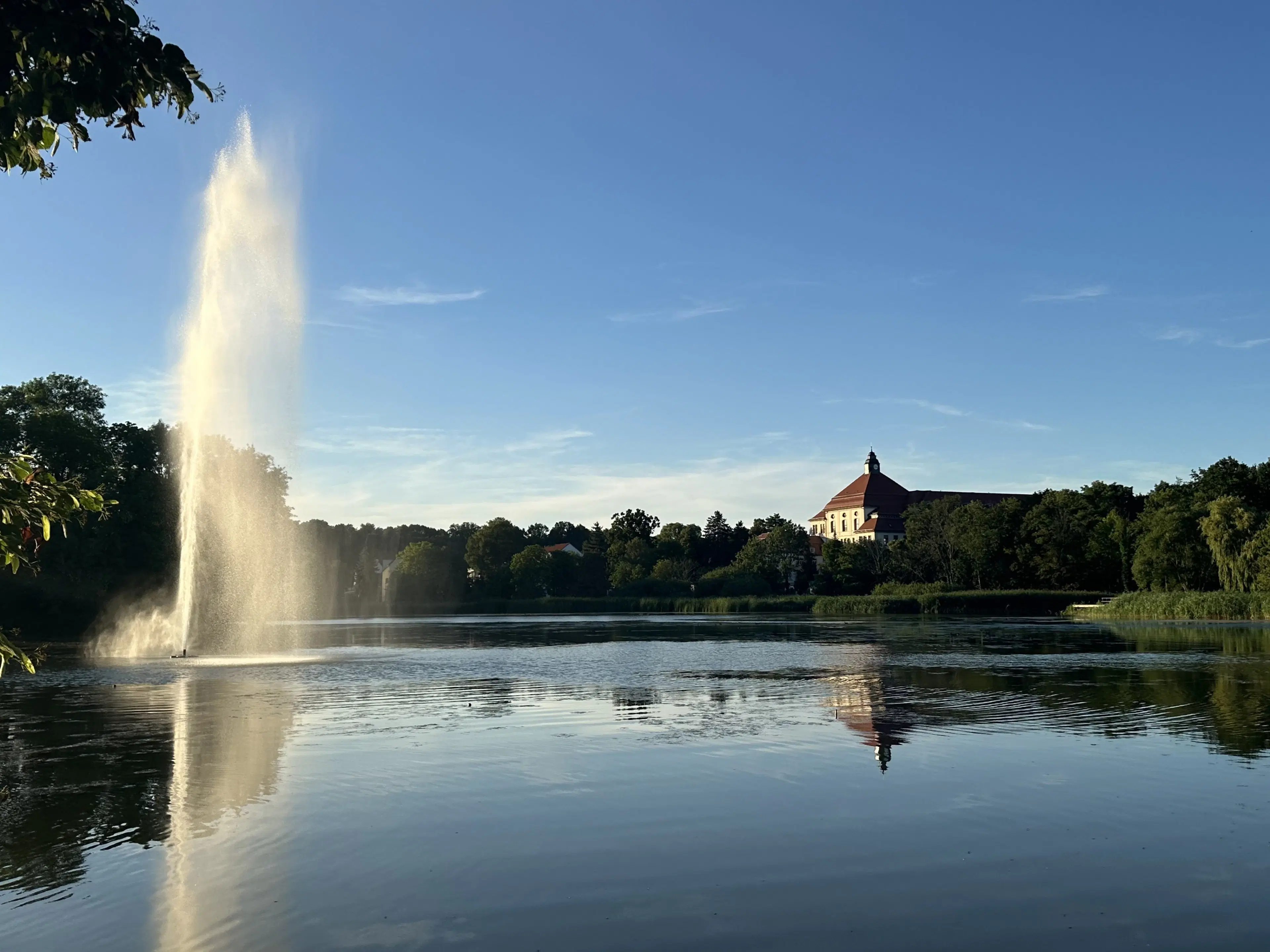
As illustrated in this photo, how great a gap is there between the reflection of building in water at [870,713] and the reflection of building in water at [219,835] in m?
8.92

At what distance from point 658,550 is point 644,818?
162 meters

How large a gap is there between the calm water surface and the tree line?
4156 mm

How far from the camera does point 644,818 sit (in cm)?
1263

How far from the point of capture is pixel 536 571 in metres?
157

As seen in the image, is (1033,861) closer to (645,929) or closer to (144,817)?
(645,929)

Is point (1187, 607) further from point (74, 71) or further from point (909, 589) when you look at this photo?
point (74, 71)

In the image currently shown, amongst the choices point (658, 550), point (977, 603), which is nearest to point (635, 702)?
point (977, 603)

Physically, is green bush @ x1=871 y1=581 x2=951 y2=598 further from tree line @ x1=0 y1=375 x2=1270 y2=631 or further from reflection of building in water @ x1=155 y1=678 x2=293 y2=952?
reflection of building in water @ x1=155 y1=678 x2=293 y2=952

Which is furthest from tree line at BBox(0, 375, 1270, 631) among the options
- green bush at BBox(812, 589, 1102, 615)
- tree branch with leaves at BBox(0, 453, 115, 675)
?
green bush at BBox(812, 589, 1102, 615)

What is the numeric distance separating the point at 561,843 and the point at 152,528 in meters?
68.5

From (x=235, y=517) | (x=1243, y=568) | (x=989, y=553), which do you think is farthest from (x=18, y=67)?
(x=989, y=553)

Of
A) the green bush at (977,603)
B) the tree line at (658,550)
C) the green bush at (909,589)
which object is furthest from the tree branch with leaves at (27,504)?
the green bush at (909,589)

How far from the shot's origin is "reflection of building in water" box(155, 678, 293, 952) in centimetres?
881

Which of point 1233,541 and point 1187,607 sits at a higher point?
point 1233,541
